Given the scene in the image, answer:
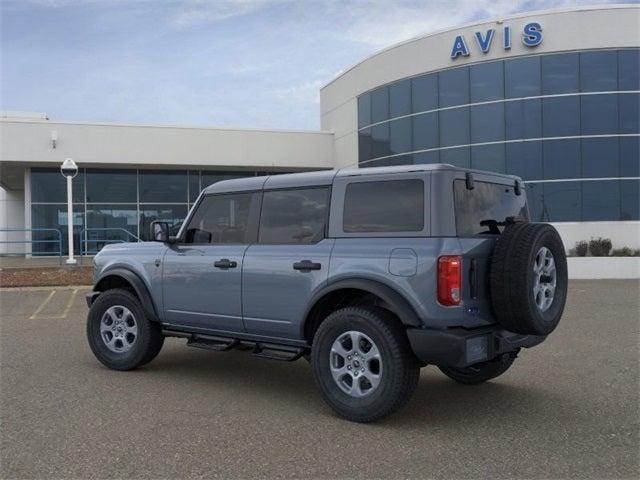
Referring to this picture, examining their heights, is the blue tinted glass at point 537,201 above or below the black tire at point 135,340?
above

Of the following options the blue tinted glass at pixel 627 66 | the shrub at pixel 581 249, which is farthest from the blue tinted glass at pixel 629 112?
the shrub at pixel 581 249

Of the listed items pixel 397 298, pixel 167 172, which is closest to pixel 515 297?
pixel 397 298

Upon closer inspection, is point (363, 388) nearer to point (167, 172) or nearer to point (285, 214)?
point (285, 214)

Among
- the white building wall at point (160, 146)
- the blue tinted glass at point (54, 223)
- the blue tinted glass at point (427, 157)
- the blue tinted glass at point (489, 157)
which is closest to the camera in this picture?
the blue tinted glass at point (489, 157)

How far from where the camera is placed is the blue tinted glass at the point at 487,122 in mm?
21891

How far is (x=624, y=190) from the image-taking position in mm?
20688

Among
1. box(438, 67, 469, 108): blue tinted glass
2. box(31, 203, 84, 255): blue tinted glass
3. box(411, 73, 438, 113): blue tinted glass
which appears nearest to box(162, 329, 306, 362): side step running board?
box(438, 67, 469, 108): blue tinted glass

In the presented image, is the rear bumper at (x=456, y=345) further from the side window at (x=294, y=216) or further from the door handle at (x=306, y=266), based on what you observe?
the side window at (x=294, y=216)

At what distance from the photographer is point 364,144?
25797 mm

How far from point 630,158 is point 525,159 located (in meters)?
3.27

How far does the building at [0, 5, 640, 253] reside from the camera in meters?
20.8

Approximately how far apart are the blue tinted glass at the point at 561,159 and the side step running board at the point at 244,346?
696 inches

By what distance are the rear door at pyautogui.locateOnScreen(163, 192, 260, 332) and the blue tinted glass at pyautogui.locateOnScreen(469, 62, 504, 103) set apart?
17897 mm

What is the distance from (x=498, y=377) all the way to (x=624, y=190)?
1680 cm
